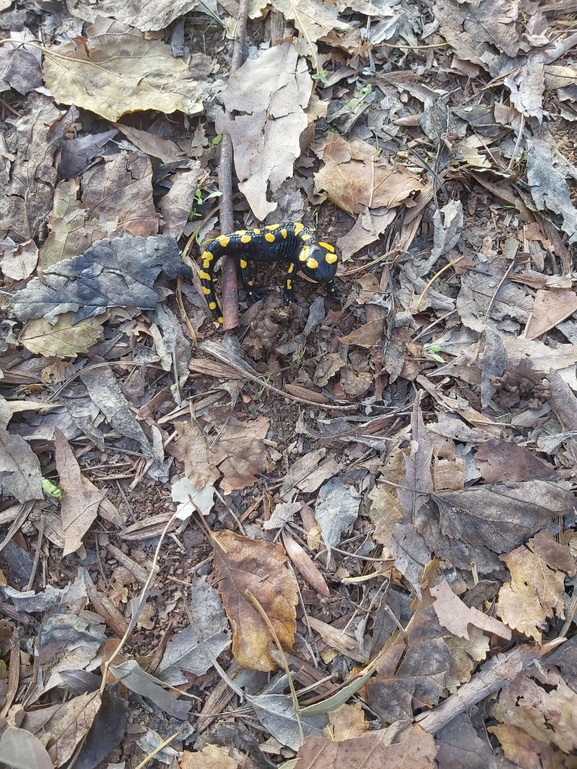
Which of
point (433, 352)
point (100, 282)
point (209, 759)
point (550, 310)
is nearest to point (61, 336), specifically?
point (100, 282)

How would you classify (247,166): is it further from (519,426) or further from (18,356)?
(519,426)

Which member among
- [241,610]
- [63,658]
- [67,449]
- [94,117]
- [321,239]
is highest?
[94,117]

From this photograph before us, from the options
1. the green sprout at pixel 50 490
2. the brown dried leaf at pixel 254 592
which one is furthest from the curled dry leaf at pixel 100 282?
the brown dried leaf at pixel 254 592

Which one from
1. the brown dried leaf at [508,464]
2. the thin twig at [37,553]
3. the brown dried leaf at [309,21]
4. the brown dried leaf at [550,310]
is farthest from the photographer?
the brown dried leaf at [309,21]

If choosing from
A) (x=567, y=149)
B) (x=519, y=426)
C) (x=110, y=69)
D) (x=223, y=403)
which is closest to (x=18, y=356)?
(x=223, y=403)

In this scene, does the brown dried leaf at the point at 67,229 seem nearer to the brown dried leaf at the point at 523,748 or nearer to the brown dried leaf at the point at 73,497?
the brown dried leaf at the point at 73,497

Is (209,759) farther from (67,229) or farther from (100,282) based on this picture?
(67,229)
